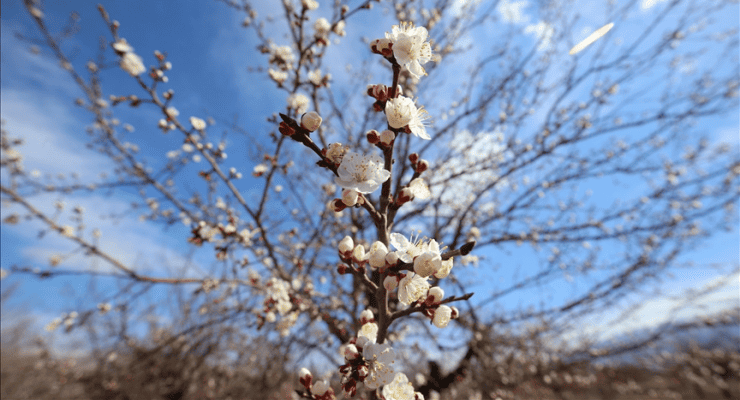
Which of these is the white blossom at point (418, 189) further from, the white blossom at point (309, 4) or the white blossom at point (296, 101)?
the white blossom at point (309, 4)

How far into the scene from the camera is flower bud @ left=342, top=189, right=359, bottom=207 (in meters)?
1.01

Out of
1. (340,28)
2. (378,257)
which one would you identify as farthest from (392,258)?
(340,28)

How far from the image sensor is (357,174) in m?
1.10

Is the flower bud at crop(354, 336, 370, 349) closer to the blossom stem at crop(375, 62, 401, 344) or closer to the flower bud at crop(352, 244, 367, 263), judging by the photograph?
the blossom stem at crop(375, 62, 401, 344)

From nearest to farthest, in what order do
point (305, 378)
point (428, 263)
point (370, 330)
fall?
point (428, 263) < point (370, 330) < point (305, 378)

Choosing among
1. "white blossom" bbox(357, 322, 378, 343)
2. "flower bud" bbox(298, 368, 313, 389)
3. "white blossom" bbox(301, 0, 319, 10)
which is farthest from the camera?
"white blossom" bbox(301, 0, 319, 10)

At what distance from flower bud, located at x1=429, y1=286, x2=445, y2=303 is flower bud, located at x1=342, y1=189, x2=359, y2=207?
45cm

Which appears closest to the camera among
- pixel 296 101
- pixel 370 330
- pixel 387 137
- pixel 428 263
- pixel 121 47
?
pixel 428 263

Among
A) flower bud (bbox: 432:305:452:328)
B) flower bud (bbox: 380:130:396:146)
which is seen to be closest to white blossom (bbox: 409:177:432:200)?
flower bud (bbox: 380:130:396:146)

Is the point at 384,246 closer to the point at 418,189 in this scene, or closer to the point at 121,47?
the point at 418,189

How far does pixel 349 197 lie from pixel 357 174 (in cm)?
13

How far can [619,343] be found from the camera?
5.75 metres

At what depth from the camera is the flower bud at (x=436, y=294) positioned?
1.08 metres

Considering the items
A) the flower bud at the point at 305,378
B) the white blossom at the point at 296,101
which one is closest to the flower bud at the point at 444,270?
the flower bud at the point at 305,378
